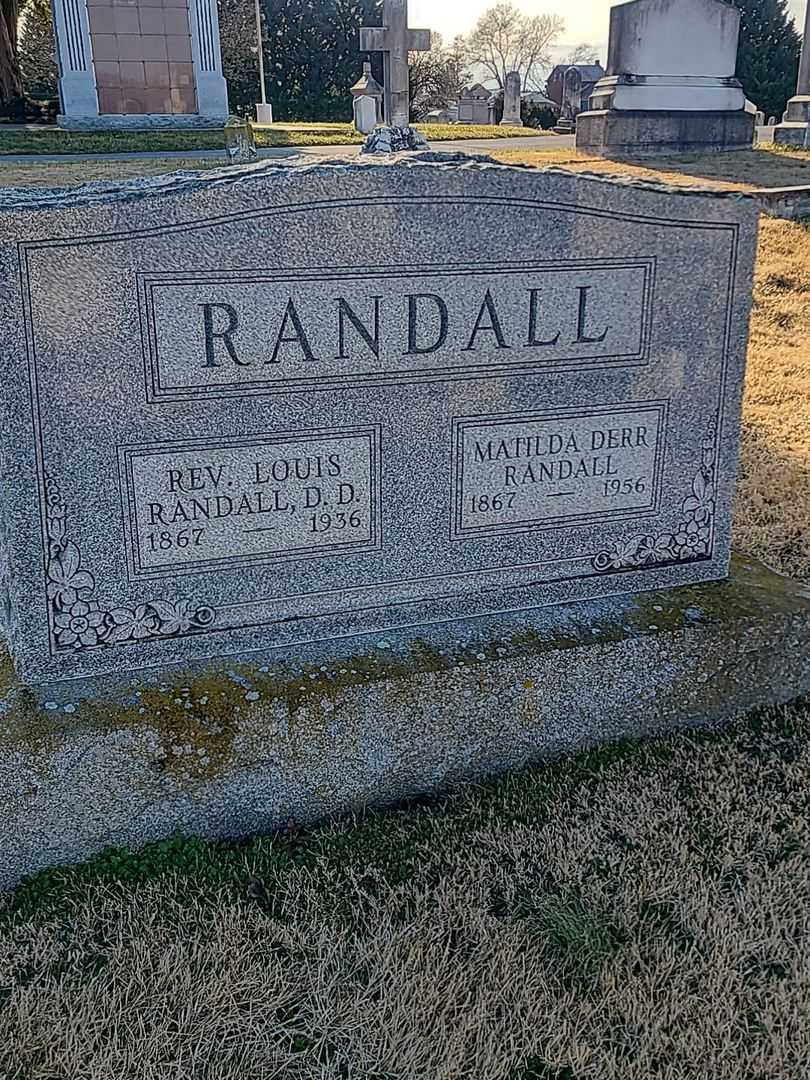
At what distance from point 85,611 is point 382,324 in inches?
43.0

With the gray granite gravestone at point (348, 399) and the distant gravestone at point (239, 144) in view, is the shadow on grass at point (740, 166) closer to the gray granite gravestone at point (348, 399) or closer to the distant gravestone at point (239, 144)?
the distant gravestone at point (239, 144)

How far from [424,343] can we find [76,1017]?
182cm

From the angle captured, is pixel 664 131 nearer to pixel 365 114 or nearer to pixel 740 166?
pixel 740 166

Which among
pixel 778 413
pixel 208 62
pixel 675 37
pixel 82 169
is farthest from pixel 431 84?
pixel 778 413

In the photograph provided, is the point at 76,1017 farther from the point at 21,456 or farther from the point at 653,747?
the point at 653,747

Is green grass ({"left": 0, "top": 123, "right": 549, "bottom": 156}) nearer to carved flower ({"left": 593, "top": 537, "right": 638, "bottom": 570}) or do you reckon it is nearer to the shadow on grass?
the shadow on grass

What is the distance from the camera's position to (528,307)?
2.90m

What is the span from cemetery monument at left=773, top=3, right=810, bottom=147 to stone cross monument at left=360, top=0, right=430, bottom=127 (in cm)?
701

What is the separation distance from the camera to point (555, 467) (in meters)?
3.09

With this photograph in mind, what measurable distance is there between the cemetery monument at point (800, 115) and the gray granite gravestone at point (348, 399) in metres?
13.2

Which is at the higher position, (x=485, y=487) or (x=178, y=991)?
(x=485, y=487)

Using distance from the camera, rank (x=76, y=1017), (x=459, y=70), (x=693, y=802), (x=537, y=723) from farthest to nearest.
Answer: (x=459, y=70) < (x=537, y=723) < (x=693, y=802) < (x=76, y=1017)

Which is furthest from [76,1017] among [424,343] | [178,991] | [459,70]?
[459,70]

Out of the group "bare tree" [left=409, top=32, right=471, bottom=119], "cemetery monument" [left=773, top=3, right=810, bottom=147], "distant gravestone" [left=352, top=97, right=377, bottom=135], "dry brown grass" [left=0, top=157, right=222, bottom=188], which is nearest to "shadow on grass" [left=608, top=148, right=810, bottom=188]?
"cemetery monument" [left=773, top=3, right=810, bottom=147]
